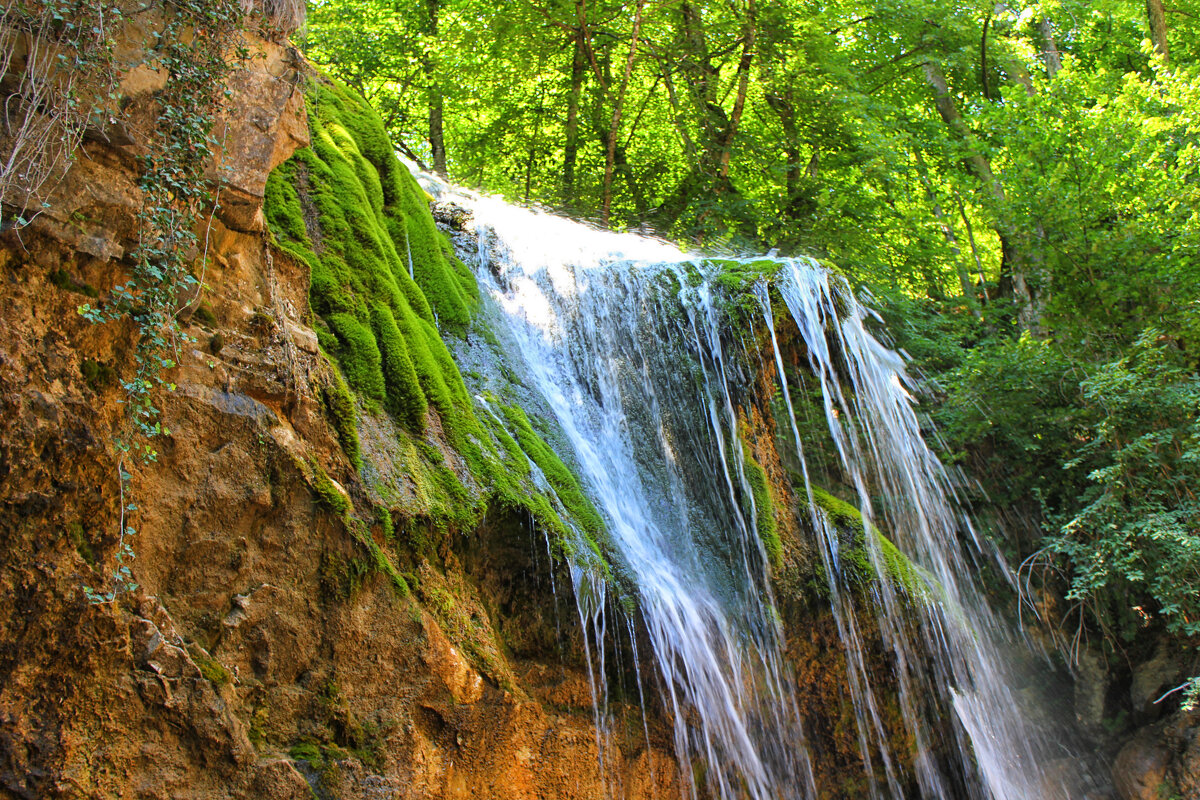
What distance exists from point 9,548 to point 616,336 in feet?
18.2

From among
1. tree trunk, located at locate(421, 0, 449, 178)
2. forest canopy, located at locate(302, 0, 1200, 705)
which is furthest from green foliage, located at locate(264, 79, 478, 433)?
tree trunk, located at locate(421, 0, 449, 178)

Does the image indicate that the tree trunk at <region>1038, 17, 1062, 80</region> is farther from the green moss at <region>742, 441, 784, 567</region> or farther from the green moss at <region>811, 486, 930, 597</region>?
the green moss at <region>742, 441, 784, 567</region>

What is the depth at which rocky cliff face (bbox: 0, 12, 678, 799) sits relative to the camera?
10.5ft

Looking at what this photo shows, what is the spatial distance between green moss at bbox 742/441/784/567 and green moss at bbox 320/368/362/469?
3765 mm

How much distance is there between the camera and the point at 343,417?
4504 mm

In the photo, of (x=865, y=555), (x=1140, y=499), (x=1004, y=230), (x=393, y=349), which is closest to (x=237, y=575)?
(x=393, y=349)

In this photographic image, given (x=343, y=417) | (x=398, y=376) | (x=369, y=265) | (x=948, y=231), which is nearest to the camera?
(x=343, y=417)

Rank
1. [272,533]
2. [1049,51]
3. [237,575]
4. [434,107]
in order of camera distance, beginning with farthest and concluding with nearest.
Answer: [1049,51] < [434,107] < [272,533] < [237,575]

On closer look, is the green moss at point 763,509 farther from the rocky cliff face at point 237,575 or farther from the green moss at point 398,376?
the green moss at point 398,376

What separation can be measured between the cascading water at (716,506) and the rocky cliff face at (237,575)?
32.1 inches

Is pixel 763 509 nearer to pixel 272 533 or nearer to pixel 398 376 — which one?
pixel 398 376

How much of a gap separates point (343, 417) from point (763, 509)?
12.9 ft

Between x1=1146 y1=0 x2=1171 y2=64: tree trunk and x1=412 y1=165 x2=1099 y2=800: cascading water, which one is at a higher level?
x1=1146 y1=0 x2=1171 y2=64: tree trunk

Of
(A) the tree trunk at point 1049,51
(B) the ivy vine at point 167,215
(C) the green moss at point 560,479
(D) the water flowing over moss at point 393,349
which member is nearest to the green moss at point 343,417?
(D) the water flowing over moss at point 393,349
